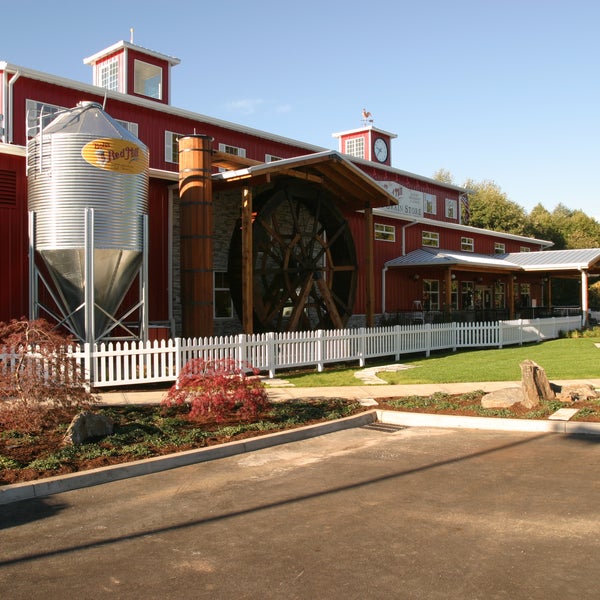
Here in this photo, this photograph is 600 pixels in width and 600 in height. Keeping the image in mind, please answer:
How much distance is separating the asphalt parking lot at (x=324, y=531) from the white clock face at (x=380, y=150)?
95.5ft

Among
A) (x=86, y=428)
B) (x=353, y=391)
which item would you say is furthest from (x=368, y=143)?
(x=86, y=428)

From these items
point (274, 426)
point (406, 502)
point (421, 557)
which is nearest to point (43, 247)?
point (274, 426)

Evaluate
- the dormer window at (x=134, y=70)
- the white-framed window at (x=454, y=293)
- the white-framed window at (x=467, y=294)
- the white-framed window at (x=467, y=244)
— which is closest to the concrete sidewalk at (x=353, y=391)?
the dormer window at (x=134, y=70)

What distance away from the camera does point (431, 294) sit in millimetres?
29750

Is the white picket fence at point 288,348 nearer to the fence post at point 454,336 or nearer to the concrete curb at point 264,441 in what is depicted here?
the fence post at point 454,336

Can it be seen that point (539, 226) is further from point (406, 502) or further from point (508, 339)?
point (406, 502)

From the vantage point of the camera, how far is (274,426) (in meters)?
8.66

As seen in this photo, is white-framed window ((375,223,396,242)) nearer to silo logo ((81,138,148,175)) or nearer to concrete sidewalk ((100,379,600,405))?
concrete sidewalk ((100,379,600,405))

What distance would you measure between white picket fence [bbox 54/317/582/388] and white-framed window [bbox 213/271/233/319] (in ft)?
12.9

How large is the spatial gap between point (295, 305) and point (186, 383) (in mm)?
10630

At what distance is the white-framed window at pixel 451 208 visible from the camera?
38.5m

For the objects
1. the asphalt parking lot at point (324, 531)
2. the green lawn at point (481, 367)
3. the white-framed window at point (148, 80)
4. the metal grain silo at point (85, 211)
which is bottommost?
the asphalt parking lot at point (324, 531)

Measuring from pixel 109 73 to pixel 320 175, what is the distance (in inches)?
377

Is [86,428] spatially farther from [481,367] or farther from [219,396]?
[481,367]
